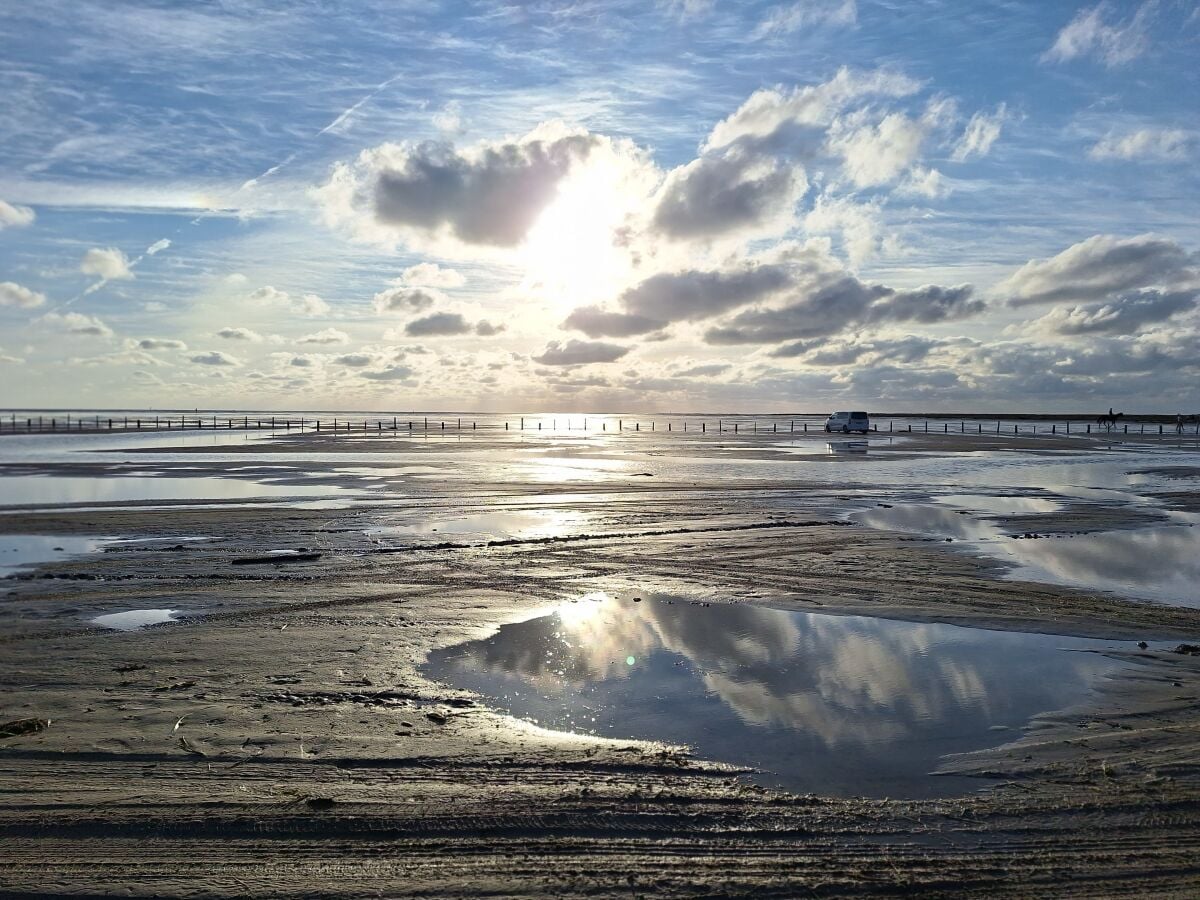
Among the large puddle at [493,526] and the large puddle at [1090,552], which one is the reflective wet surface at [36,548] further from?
the large puddle at [1090,552]

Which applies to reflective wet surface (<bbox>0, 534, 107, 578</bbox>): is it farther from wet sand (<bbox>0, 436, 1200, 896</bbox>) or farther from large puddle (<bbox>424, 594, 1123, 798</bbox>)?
large puddle (<bbox>424, 594, 1123, 798</bbox>)

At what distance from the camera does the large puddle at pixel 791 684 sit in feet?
24.2

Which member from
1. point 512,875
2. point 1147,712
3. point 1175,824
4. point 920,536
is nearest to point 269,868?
point 512,875

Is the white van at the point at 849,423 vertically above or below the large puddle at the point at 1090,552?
above

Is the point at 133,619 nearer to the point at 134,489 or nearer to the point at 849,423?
the point at 134,489

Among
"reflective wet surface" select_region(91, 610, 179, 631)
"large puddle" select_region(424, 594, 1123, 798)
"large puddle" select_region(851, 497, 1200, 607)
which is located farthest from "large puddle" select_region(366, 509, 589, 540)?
"large puddle" select_region(424, 594, 1123, 798)

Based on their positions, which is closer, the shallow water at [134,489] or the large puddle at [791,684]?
the large puddle at [791,684]

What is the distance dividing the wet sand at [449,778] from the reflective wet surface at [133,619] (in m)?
0.33

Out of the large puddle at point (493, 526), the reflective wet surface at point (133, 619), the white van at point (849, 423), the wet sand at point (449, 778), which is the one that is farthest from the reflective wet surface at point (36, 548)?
the white van at point (849, 423)

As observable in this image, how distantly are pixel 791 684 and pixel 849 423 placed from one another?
333ft

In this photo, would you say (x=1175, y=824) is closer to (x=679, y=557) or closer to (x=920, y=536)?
(x=679, y=557)

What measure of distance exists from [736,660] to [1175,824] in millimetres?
4954

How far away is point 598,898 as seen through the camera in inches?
200

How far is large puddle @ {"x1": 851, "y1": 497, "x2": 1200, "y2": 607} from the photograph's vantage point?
14.8 metres
